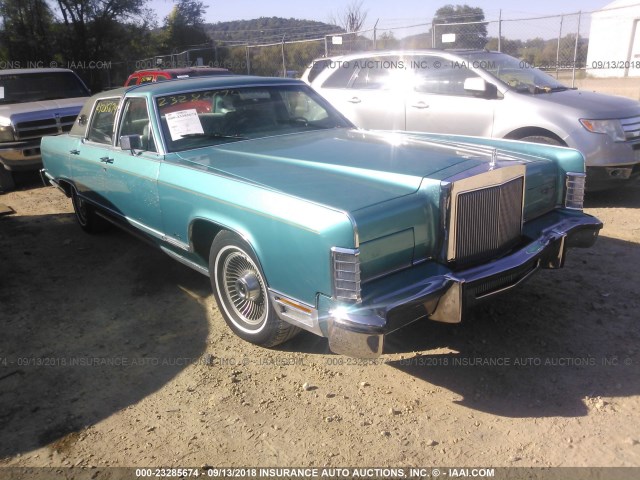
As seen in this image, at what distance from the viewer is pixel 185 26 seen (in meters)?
34.4

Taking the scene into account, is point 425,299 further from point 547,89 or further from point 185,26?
point 185,26

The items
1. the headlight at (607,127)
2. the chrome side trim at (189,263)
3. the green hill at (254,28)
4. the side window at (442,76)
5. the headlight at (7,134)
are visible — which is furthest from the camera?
the green hill at (254,28)

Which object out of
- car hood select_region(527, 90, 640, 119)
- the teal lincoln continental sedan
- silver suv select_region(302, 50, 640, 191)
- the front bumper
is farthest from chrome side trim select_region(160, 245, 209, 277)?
car hood select_region(527, 90, 640, 119)

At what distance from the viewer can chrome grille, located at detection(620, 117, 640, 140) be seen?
19.3ft

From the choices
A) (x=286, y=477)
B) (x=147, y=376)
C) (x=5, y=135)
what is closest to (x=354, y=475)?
(x=286, y=477)

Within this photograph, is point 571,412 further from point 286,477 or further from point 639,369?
point 286,477

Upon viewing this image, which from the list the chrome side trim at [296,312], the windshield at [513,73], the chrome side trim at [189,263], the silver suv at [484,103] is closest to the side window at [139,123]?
the chrome side trim at [189,263]

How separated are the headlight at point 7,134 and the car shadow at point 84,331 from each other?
329 cm

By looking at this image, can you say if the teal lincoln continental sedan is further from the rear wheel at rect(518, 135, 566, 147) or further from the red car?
the red car

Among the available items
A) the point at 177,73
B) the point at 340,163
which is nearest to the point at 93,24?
the point at 177,73

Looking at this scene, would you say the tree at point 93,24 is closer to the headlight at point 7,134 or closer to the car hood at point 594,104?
the headlight at point 7,134

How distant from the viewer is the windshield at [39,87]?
30.7 feet

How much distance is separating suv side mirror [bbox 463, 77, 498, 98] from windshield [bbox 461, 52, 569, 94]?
0.73 ft

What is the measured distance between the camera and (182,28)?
33.9 m
